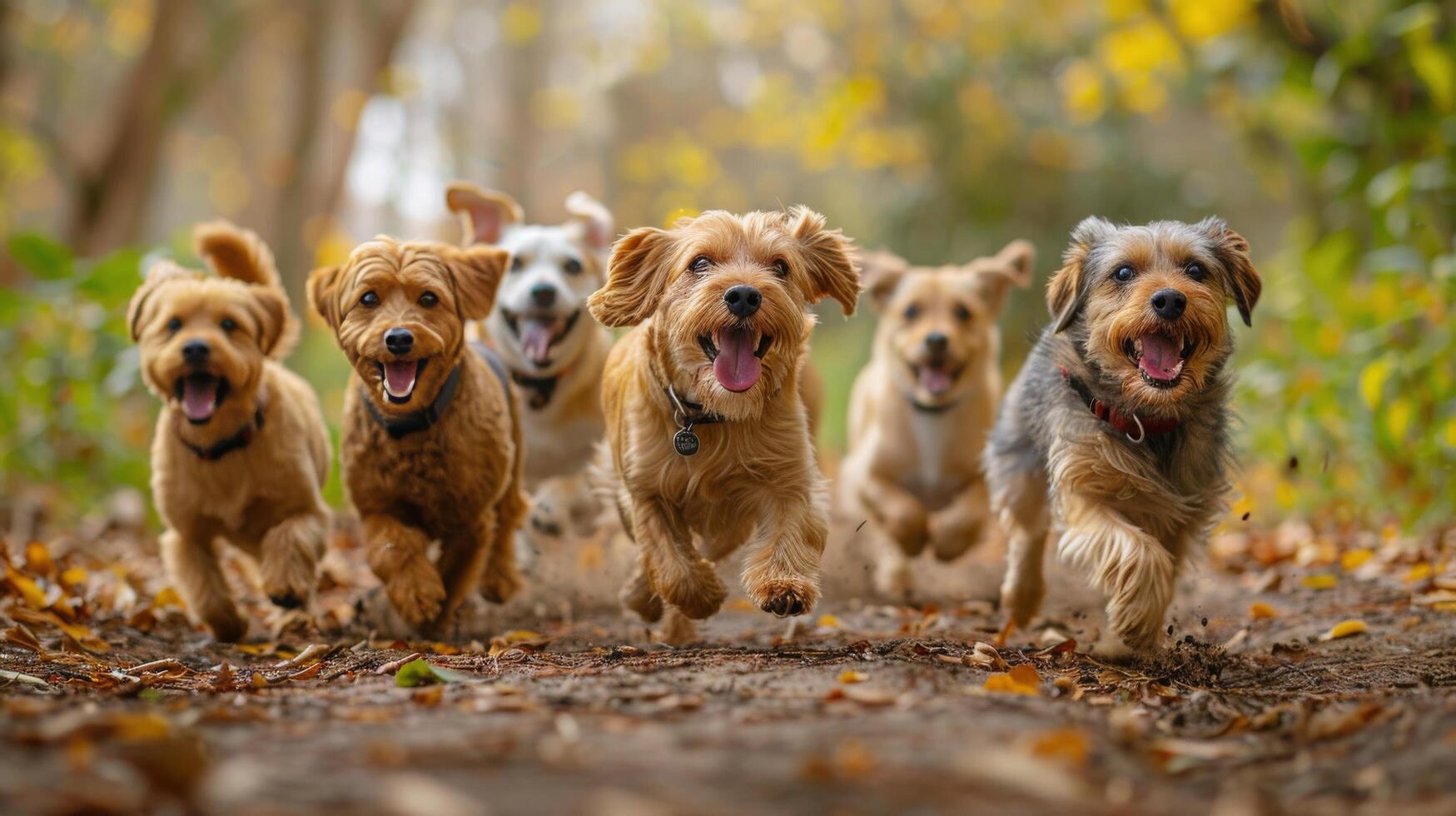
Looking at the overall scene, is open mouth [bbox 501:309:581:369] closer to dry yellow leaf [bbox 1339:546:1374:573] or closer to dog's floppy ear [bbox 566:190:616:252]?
dog's floppy ear [bbox 566:190:616:252]

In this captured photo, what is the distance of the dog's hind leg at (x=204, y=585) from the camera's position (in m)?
5.55

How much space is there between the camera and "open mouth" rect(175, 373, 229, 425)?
17.3ft

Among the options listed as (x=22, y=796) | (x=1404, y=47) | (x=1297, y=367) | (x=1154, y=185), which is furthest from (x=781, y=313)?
(x=1154, y=185)

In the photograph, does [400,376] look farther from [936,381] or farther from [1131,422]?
[936,381]

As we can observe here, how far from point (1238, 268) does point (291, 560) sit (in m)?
4.15

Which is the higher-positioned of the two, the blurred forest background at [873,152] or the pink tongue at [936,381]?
the blurred forest background at [873,152]

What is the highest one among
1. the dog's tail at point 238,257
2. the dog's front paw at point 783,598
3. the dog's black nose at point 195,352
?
the dog's tail at point 238,257

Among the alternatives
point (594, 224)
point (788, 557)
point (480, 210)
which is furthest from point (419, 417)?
point (594, 224)

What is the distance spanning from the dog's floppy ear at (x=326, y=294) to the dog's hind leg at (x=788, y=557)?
2.09 meters

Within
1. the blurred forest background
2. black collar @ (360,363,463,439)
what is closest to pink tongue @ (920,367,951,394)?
the blurred forest background

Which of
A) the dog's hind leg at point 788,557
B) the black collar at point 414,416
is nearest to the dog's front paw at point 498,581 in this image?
the black collar at point 414,416

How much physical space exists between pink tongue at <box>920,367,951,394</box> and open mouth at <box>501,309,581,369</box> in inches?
83.0

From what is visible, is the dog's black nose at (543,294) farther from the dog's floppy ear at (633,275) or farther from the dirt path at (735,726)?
the dirt path at (735,726)

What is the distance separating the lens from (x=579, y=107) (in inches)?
818
